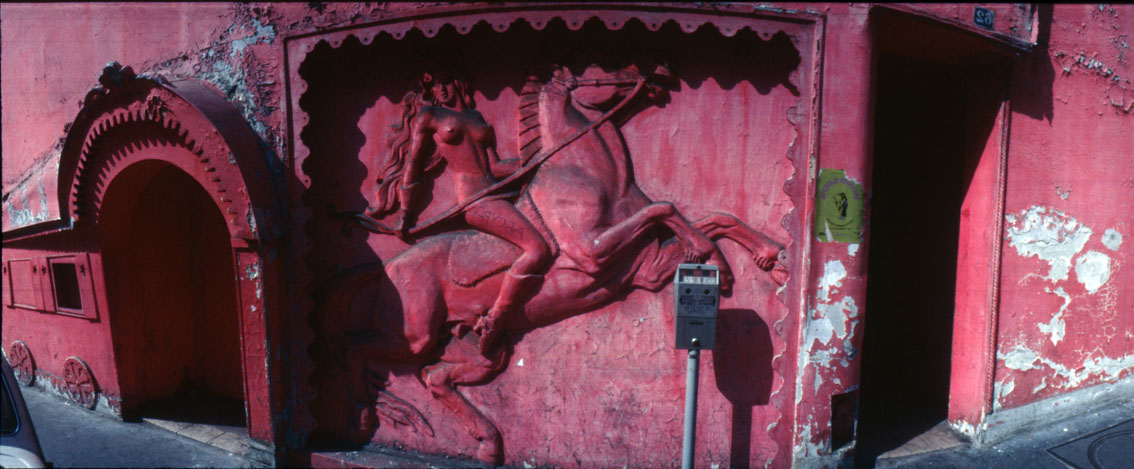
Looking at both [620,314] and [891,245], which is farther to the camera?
[891,245]

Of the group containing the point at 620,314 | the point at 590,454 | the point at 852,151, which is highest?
the point at 852,151

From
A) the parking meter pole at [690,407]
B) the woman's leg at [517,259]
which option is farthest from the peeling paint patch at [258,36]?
the parking meter pole at [690,407]

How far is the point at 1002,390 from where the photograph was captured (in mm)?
4508

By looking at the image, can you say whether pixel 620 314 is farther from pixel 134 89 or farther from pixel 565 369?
pixel 134 89

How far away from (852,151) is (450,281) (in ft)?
9.72

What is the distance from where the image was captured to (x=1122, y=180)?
4727mm

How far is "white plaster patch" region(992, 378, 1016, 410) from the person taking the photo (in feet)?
14.8

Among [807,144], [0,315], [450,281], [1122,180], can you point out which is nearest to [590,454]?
[450,281]

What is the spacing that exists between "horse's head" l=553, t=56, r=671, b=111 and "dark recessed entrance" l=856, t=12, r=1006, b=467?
1658mm

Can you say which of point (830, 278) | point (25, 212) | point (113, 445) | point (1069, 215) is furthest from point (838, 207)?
point (25, 212)

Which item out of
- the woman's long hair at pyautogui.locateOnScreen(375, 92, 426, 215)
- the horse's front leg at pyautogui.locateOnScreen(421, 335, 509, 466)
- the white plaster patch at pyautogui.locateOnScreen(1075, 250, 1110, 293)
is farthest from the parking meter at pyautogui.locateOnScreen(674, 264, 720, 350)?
the white plaster patch at pyautogui.locateOnScreen(1075, 250, 1110, 293)

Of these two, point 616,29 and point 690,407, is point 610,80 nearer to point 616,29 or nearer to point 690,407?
point 616,29

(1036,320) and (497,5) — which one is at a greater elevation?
(497,5)

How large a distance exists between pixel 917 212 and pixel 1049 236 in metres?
1.19
